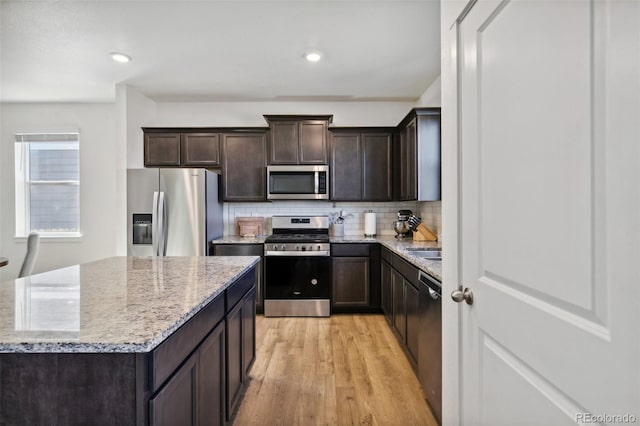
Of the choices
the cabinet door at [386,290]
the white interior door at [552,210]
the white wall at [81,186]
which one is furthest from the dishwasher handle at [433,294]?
the white wall at [81,186]

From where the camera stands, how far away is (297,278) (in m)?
3.71

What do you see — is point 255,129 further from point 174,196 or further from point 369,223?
point 369,223

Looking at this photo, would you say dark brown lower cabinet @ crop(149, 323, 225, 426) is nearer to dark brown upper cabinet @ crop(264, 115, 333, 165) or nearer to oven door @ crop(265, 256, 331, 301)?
oven door @ crop(265, 256, 331, 301)

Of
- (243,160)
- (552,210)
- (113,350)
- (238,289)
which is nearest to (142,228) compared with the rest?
(243,160)

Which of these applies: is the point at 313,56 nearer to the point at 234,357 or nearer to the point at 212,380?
the point at 234,357

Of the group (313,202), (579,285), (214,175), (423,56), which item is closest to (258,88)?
(214,175)

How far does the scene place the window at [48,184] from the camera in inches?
185

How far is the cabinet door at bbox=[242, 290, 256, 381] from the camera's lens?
79.0 inches

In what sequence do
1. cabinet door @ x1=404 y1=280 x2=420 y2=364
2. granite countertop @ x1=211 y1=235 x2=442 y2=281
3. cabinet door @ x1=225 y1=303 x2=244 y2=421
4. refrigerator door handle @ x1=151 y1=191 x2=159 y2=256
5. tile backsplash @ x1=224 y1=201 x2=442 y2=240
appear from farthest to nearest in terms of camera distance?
tile backsplash @ x1=224 y1=201 x2=442 y2=240, refrigerator door handle @ x1=151 y1=191 x2=159 y2=256, cabinet door @ x1=404 y1=280 x2=420 y2=364, granite countertop @ x1=211 y1=235 x2=442 y2=281, cabinet door @ x1=225 y1=303 x2=244 y2=421

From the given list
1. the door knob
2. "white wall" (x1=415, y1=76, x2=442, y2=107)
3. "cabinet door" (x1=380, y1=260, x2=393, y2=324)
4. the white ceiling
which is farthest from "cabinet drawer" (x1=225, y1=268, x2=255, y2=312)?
"white wall" (x1=415, y1=76, x2=442, y2=107)

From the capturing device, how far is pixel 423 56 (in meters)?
3.11

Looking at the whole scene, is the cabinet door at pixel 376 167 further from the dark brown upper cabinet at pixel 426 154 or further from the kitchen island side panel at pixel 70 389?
the kitchen island side panel at pixel 70 389

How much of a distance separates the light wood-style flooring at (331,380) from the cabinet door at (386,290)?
187 mm

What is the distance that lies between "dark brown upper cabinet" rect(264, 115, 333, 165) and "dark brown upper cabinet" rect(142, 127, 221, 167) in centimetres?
76
